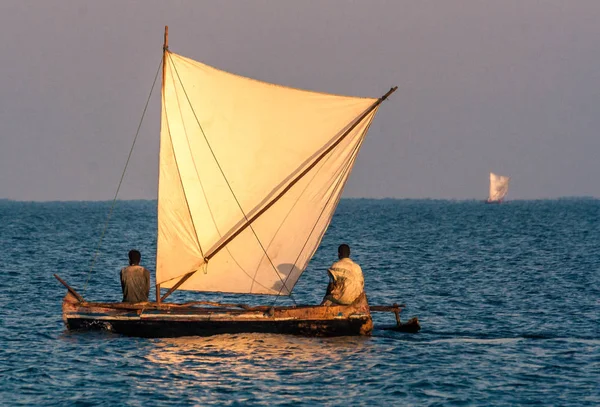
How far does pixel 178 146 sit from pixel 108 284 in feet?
61.6

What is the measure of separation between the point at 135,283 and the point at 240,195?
12.0 feet

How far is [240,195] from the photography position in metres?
25.8

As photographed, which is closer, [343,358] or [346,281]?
[343,358]

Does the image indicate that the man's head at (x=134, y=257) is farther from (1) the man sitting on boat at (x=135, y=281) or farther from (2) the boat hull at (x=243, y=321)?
(2) the boat hull at (x=243, y=321)

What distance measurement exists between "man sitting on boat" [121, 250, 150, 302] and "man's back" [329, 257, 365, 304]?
501 cm

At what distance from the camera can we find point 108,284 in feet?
139

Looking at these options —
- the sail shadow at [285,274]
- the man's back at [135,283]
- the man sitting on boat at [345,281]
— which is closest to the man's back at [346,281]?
the man sitting on boat at [345,281]

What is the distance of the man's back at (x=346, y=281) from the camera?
970 inches

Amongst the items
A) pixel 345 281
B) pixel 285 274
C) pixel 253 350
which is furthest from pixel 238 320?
pixel 345 281

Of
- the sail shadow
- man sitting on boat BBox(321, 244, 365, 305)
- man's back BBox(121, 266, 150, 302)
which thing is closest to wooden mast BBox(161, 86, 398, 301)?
man's back BBox(121, 266, 150, 302)

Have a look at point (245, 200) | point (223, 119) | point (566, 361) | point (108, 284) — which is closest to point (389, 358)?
point (566, 361)

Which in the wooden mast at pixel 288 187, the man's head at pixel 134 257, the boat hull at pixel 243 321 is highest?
the wooden mast at pixel 288 187

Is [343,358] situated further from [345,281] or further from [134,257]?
[134,257]

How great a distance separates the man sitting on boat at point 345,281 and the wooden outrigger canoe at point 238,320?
0.21m
